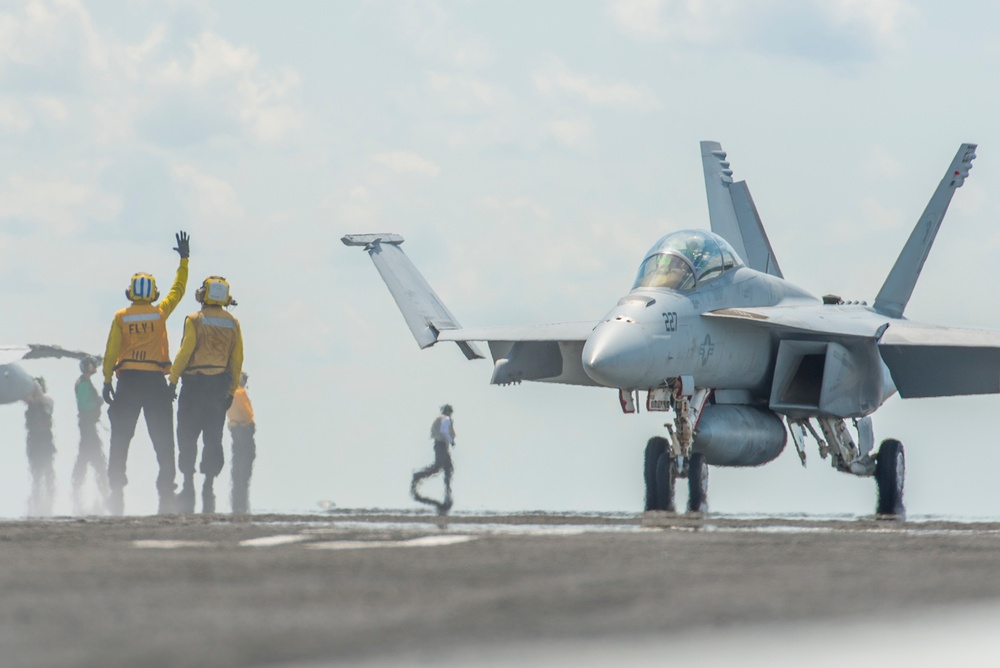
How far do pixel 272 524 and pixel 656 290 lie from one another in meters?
5.33

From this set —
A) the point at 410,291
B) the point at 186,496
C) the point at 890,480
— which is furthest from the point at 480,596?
the point at 410,291

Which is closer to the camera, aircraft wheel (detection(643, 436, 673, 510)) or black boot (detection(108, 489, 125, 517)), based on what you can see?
aircraft wheel (detection(643, 436, 673, 510))

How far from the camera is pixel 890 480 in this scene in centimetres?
1819

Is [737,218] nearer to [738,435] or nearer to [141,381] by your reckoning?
[738,435]

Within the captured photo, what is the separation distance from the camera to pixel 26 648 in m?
5.41

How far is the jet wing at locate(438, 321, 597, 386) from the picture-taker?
62.0 feet

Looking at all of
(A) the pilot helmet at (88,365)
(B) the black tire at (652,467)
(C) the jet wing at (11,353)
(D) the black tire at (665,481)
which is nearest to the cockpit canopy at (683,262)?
(B) the black tire at (652,467)

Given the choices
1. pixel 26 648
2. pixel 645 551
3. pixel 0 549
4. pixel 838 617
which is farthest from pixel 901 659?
pixel 0 549

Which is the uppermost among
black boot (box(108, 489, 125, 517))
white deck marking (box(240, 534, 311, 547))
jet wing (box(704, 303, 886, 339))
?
jet wing (box(704, 303, 886, 339))

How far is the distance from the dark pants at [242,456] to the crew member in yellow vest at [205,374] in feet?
11.5

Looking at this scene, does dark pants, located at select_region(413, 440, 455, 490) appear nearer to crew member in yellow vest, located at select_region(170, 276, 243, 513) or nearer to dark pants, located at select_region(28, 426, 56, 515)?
dark pants, located at select_region(28, 426, 56, 515)

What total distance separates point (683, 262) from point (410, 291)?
6034mm

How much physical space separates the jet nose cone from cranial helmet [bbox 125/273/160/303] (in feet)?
16.8

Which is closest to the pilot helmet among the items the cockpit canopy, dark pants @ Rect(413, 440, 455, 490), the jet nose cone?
dark pants @ Rect(413, 440, 455, 490)
